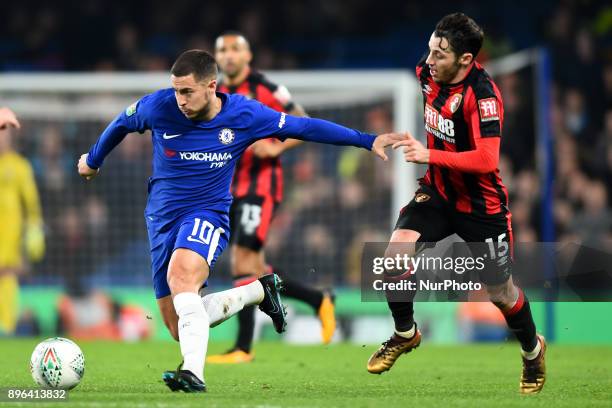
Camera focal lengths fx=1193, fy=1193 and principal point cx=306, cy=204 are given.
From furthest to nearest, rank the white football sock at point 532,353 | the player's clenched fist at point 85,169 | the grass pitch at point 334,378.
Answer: the player's clenched fist at point 85,169, the white football sock at point 532,353, the grass pitch at point 334,378

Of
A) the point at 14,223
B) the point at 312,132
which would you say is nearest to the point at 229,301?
the point at 312,132

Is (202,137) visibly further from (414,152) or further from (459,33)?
(459,33)

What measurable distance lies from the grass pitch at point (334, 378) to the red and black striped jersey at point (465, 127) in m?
1.13

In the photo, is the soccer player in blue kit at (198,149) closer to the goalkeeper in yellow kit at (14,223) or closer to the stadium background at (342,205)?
the stadium background at (342,205)

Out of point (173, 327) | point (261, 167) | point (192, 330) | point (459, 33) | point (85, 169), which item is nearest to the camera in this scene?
point (192, 330)

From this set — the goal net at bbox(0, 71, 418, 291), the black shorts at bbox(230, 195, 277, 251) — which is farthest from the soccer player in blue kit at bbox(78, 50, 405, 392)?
the goal net at bbox(0, 71, 418, 291)

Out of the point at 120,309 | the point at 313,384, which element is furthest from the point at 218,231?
the point at 120,309

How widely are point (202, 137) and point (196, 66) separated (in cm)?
43

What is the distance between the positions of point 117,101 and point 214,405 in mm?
8309

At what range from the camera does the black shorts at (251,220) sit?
9320mm

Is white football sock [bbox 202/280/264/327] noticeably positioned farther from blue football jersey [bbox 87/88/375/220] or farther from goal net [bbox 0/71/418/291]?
goal net [bbox 0/71/418/291]

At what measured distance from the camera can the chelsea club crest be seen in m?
6.89

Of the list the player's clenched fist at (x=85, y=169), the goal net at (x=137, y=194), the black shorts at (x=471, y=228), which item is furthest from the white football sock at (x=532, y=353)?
the goal net at (x=137, y=194)

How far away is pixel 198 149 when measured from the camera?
270 inches
